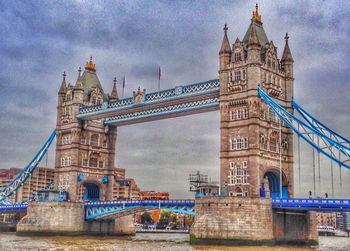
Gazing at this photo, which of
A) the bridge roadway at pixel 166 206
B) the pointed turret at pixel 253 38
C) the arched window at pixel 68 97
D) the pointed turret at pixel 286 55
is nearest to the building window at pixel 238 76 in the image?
the pointed turret at pixel 253 38

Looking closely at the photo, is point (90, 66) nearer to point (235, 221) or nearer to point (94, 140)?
point (94, 140)

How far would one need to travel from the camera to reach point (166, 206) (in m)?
66.2

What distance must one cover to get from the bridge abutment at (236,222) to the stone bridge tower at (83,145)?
96.0 feet

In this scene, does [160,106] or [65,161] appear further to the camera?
[65,161]

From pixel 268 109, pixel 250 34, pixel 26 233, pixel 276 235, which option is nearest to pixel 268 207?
pixel 276 235

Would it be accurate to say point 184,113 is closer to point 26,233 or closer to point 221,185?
point 221,185

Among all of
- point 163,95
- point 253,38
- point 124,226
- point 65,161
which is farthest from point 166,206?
point 65,161

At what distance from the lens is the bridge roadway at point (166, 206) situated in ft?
176

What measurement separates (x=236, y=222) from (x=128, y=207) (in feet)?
63.8

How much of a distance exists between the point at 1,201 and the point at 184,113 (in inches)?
1607

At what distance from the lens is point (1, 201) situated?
311 feet

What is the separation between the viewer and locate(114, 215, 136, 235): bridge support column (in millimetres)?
83850

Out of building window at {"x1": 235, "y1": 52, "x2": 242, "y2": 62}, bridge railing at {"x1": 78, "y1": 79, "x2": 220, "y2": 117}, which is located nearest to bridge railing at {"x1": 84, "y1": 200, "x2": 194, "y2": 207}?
bridge railing at {"x1": 78, "y1": 79, "x2": 220, "y2": 117}

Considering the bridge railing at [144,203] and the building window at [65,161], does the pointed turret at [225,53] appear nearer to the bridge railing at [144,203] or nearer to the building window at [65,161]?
the bridge railing at [144,203]
